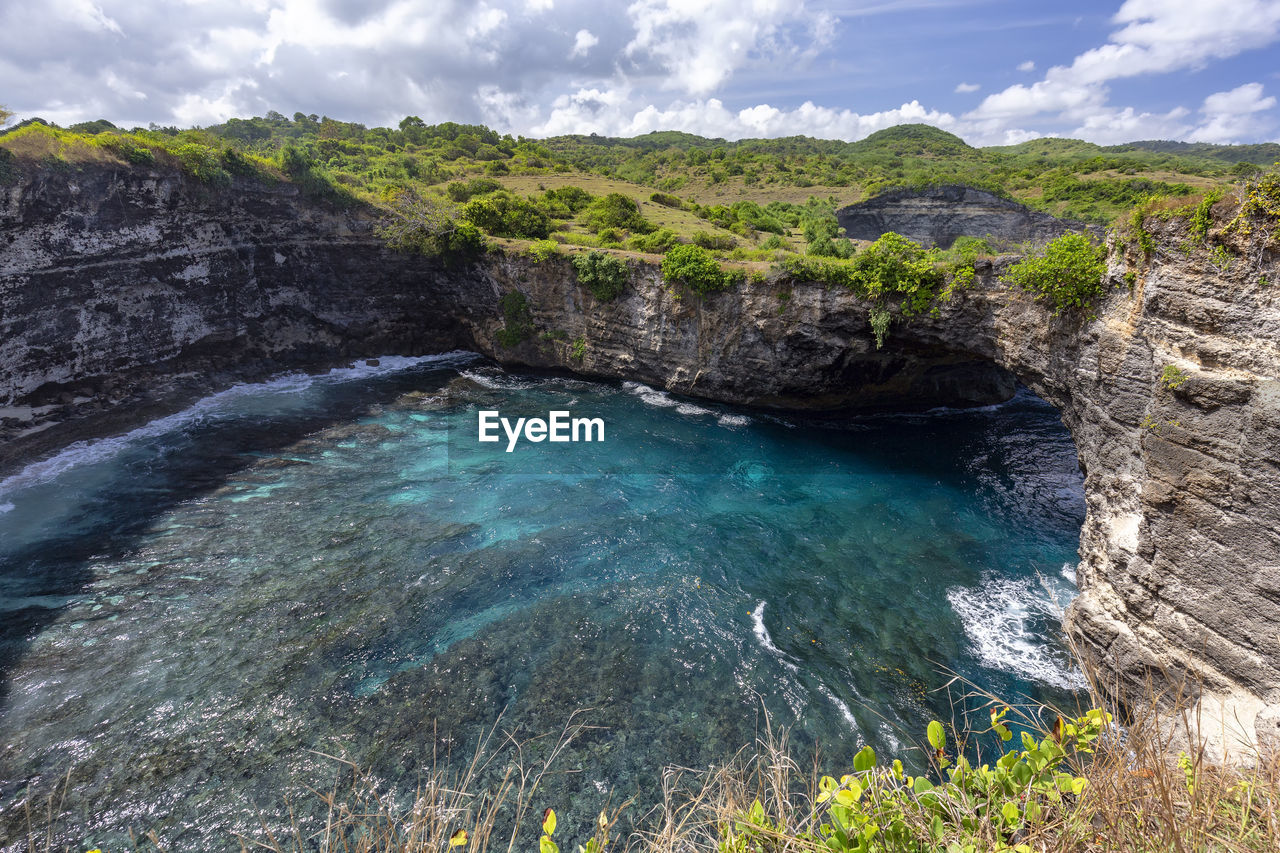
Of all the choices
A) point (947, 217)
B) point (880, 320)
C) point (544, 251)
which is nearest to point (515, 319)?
point (544, 251)

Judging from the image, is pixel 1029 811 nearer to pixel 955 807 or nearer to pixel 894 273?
pixel 955 807

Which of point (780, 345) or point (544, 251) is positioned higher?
point (544, 251)

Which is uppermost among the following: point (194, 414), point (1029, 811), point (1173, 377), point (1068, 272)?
point (1068, 272)

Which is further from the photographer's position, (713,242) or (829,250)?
(713,242)

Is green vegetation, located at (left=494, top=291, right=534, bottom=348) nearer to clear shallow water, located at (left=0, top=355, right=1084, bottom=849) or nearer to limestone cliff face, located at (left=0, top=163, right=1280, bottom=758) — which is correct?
limestone cliff face, located at (left=0, top=163, right=1280, bottom=758)

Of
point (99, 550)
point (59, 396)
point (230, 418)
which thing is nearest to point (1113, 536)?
point (99, 550)

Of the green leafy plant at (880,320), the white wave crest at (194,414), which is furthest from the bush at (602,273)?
the green leafy plant at (880,320)

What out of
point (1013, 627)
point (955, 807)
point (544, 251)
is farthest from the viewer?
point (544, 251)
